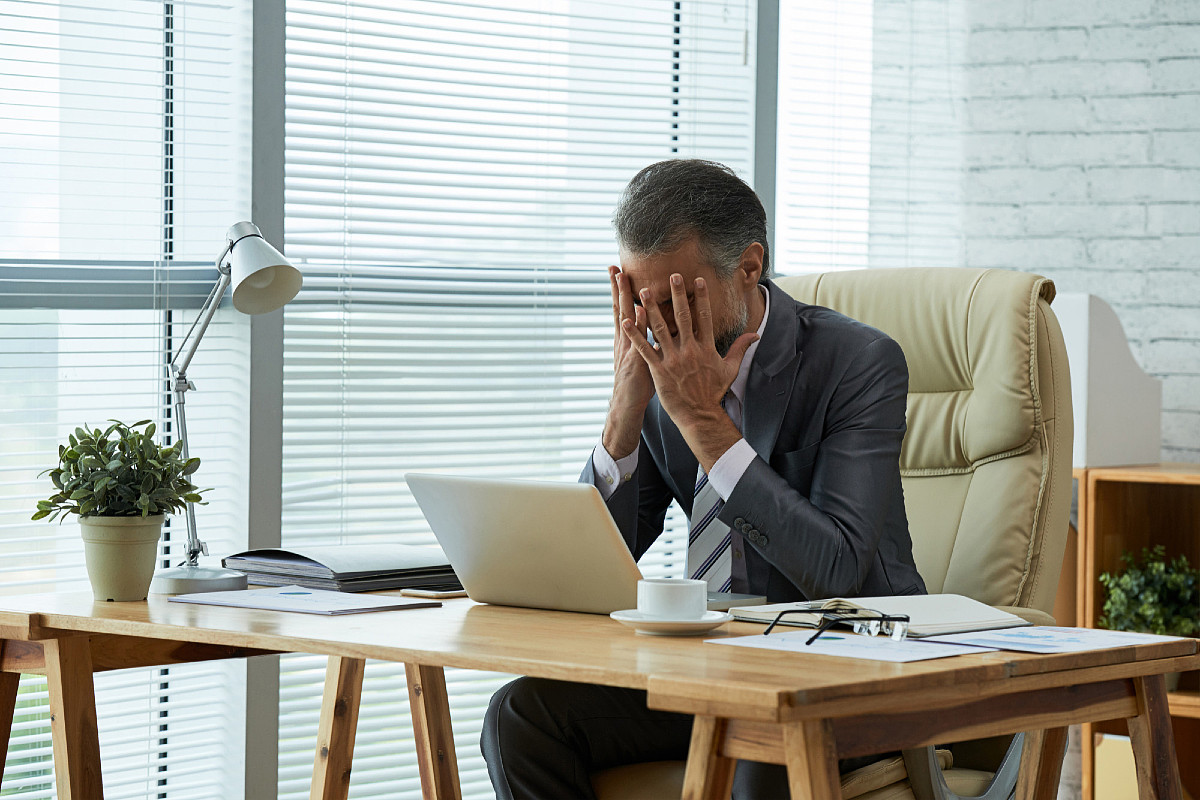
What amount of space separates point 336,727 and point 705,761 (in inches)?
39.5

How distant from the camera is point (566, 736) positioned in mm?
Answer: 1677

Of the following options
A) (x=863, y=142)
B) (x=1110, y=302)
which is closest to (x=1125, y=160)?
(x=1110, y=302)

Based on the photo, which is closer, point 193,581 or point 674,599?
point 674,599

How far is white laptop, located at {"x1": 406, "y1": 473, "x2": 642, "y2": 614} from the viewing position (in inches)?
58.1

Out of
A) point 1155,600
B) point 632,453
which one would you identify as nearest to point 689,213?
point 632,453

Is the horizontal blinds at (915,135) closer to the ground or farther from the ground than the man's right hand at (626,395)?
farther from the ground

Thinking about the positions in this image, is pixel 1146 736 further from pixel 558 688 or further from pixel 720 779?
pixel 558 688

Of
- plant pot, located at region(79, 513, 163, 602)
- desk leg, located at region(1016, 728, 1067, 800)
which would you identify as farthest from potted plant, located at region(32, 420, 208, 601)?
desk leg, located at region(1016, 728, 1067, 800)

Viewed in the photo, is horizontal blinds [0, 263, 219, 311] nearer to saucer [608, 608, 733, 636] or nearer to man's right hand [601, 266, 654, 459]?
man's right hand [601, 266, 654, 459]

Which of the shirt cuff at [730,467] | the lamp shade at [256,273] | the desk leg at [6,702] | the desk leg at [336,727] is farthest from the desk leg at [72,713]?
the shirt cuff at [730,467]

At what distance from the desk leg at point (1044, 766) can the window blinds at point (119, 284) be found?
152 cm

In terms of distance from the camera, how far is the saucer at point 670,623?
1.35 m

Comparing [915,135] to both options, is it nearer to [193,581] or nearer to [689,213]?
[689,213]

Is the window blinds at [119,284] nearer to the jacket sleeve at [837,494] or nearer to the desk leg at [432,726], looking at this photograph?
the desk leg at [432,726]
